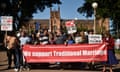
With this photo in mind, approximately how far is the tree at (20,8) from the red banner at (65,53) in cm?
3009

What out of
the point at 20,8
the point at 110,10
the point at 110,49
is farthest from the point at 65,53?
the point at 110,10

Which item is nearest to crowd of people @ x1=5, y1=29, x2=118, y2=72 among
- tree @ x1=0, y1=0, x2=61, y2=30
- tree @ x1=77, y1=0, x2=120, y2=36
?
tree @ x1=0, y1=0, x2=61, y2=30

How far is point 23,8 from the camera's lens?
176ft

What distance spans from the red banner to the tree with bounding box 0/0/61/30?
3009 centimetres

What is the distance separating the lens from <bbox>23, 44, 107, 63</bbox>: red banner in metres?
21.6

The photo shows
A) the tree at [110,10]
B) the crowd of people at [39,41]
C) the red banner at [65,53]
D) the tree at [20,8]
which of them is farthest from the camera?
the tree at [110,10]

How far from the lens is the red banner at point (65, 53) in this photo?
2162 cm

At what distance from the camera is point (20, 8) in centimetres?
5381

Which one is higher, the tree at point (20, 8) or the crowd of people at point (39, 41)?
the tree at point (20, 8)

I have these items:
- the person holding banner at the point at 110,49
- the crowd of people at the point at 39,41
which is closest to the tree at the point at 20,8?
the crowd of people at the point at 39,41

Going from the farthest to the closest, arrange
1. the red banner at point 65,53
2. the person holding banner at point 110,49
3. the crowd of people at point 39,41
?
1. the red banner at point 65,53
2. the crowd of people at point 39,41
3. the person holding banner at point 110,49

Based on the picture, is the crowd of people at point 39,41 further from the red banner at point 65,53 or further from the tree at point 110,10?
the tree at point 110,10

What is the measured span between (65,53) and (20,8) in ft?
106

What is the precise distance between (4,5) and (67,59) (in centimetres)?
2951
